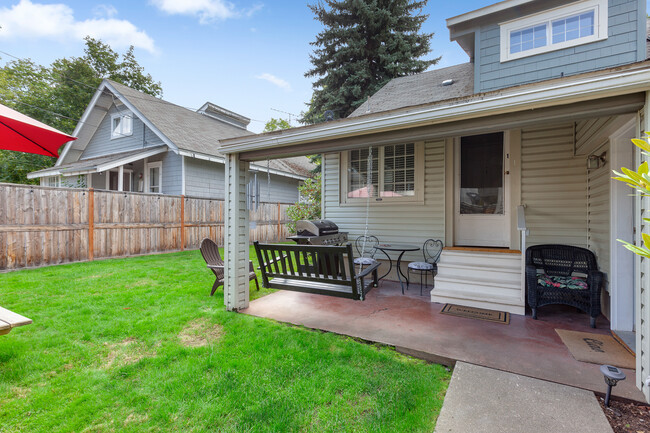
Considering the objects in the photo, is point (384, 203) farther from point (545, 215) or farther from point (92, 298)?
point (92, 298)

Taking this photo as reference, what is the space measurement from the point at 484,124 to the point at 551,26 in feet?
14.1

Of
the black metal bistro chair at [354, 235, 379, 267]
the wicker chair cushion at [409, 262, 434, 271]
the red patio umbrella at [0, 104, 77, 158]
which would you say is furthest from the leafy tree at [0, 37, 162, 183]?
the wicker chair cushion at [409, 262, 434, 271]

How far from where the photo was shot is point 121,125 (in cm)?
1185

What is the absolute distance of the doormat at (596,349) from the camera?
252 centimetres

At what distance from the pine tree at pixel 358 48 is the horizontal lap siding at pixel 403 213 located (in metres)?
5.30

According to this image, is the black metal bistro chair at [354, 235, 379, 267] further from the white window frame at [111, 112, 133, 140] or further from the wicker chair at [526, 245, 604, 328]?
the white window frame at [111, 112, 133, 140]

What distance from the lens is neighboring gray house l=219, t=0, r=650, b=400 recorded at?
2.29 metres

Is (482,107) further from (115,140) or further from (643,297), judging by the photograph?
(115,140)

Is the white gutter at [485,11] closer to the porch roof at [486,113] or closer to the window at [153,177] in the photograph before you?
the porch roof at [486,113]

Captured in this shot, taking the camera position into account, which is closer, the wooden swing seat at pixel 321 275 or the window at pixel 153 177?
the wooden swing seat at pixel 321 275

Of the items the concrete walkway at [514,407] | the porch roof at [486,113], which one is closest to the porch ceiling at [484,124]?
the porch roof at [486,113]

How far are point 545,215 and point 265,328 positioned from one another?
4.51m

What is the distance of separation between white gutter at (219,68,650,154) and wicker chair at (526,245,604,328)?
2.29 metres

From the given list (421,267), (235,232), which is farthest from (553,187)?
(235,232)
